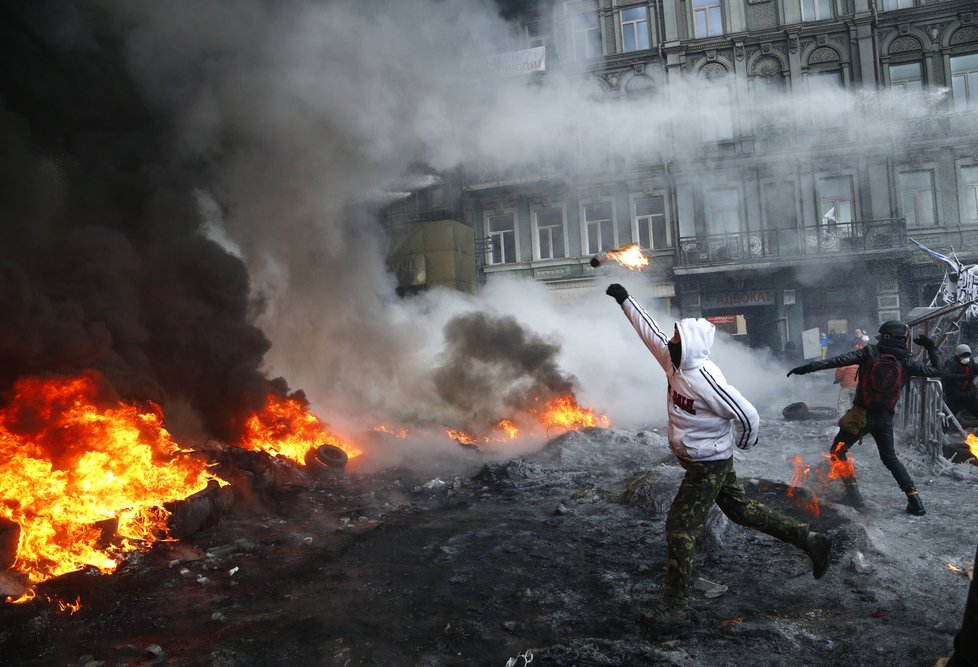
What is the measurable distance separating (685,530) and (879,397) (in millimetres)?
3375

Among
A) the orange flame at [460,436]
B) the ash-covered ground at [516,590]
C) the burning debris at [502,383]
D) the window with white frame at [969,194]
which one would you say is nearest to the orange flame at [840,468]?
the ash-covered ground at [516,590]

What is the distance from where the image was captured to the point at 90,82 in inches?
386

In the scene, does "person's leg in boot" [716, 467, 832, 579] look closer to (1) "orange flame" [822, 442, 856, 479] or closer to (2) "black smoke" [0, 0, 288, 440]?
(1) "orange flame" [822, 442, 856, 479]

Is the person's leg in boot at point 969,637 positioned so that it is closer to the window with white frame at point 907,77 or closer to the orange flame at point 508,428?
the orange flame at point 508,428

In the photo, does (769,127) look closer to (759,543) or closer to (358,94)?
(358,94)

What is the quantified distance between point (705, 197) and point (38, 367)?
1912cm

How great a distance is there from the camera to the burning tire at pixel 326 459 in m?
9.56

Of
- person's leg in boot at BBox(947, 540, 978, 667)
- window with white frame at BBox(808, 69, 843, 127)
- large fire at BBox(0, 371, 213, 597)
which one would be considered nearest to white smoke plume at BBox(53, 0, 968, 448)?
window with white frame at BBox(808, 69, 843, 127)

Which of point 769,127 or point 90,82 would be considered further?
point 769,127

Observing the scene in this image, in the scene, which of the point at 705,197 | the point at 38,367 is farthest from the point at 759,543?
the point at 705,197

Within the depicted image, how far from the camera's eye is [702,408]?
12.4 ft

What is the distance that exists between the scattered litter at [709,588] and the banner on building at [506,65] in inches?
638

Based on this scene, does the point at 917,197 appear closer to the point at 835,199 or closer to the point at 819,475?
the point at 835,199

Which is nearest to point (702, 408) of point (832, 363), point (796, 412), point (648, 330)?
point (648, 330)
